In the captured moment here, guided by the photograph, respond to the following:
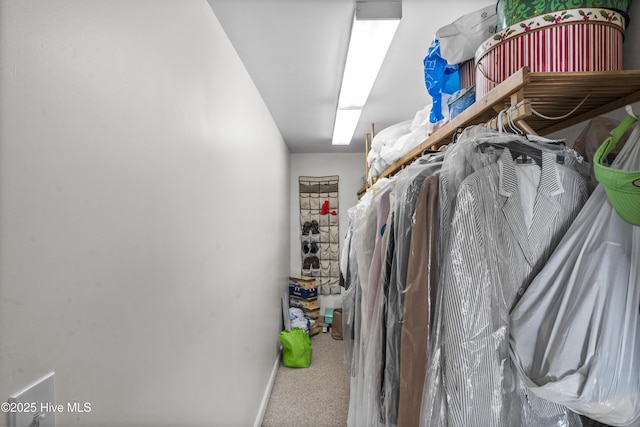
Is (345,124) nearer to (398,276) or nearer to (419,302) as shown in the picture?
(398,276)

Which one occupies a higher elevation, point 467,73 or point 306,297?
point 467,73

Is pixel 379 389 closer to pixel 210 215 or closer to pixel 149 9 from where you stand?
pixel 210 215

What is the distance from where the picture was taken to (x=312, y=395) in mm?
2828

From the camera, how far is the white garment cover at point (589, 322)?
72 centimetres

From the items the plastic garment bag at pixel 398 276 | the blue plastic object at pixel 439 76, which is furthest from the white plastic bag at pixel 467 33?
the plastic garment bag at pixel 398 276

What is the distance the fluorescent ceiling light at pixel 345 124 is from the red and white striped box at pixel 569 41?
1.75 meters

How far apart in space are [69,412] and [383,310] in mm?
958

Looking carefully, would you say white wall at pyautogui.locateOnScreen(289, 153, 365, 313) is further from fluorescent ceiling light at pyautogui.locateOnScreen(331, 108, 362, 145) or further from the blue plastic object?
the blue plastic object

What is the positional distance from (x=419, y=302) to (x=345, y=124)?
2382 mm

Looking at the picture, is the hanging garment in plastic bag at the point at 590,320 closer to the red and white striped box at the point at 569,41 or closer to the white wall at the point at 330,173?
the red and white striped box at the point at 569,41

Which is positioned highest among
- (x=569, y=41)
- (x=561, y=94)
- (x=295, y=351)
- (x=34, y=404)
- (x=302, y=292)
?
(x=569, y=41)

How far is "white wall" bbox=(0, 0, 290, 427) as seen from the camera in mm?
562

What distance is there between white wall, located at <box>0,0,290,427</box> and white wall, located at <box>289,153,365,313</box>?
10.5ft

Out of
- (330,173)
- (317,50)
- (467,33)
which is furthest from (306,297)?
(467,33)
